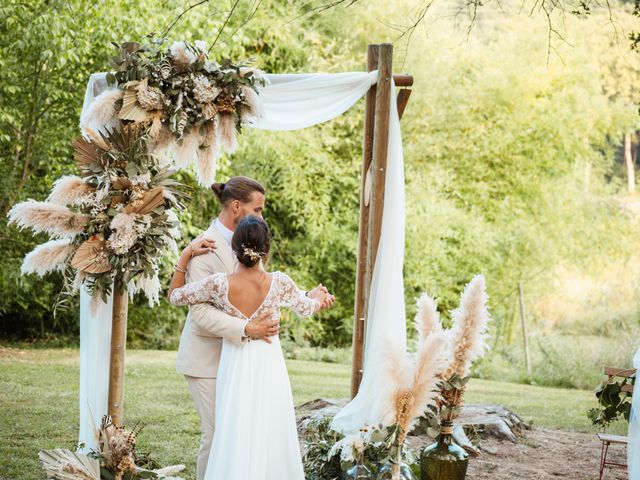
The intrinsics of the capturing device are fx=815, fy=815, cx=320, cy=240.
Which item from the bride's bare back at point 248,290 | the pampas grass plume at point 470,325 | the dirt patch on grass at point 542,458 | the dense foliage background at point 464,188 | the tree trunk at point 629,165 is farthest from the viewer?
the tree trunk at point 629,165

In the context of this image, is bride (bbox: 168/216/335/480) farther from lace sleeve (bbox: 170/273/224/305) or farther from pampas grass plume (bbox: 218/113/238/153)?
pampas grass plume (bbox: 218/113/238/153)

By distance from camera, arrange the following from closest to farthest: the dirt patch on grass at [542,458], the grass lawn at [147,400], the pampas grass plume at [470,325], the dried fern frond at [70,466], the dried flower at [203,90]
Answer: the pampas grass plume at [470,325] < the dried fern frond at [70,466] < the dried flower at [203,90] < the dirt patch on grass at [542,458] < the grass lawn at [147,400]

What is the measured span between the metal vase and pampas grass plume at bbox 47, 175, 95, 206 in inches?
79.0

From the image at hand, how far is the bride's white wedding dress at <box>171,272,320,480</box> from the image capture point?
3.39 meters

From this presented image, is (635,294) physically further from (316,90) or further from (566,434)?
(316,90)

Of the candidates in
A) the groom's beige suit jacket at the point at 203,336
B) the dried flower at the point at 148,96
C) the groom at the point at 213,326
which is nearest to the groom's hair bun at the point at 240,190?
the groom at the point at 213,326

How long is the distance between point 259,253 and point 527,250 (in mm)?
8246

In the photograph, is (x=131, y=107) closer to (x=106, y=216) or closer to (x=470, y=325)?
(x=106, y=216)

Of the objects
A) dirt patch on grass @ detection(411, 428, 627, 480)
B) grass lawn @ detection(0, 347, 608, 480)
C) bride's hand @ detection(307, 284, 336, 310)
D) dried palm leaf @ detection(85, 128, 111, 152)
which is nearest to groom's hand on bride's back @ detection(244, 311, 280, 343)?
bride's hand @ detection(307, 284, 336, 310)

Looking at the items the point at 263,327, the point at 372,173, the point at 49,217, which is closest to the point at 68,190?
the point at 49,217

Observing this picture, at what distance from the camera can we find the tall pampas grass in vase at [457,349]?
10.9 ft

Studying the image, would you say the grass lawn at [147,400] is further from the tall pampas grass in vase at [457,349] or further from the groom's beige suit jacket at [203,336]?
the tall pampas grass in vase at [457,349]

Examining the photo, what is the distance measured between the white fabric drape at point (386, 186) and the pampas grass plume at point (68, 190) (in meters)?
0.63

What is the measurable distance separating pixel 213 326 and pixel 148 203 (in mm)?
824
